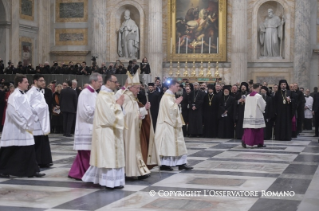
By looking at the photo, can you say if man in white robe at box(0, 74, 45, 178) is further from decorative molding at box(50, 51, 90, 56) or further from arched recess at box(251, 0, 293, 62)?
decorative molding at box(50, 51, 90, 56)

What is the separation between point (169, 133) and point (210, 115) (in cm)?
A: 757

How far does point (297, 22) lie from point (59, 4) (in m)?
11.5

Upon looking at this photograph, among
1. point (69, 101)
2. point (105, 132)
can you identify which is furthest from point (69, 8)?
point (105, 132)

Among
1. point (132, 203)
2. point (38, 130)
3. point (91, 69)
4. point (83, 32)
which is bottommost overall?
point (132, 203)

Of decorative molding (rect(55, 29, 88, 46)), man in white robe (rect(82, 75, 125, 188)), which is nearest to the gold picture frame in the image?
decorative molding (rect(55, 29, 88, 46))

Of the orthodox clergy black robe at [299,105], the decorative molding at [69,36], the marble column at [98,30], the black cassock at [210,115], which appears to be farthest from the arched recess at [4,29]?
the orthodox clergy black robe at [299,105]

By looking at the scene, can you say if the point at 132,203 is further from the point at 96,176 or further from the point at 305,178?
the point at 305,178

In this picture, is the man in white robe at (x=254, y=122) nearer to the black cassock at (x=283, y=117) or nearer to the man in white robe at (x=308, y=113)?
the black cassock at (x=283, y=117)

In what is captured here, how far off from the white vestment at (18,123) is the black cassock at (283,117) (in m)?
9.37

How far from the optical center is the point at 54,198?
24.8ft

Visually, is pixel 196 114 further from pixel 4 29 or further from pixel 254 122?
pixel 4 29

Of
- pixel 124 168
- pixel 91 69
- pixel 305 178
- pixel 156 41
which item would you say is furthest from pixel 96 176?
pixel 156 41

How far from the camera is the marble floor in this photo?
715cm

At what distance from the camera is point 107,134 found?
27.0 feet
